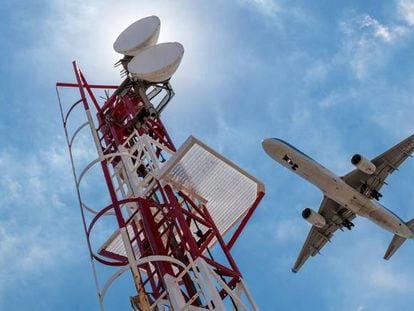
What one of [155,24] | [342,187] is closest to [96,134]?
[155,24]

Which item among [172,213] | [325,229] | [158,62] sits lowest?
[172,213]

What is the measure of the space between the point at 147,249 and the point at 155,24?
13665 millimetres

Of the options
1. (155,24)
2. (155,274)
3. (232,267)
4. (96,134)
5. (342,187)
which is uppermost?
(342,187)

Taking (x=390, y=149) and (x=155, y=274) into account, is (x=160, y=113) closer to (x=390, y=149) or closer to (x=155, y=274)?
(x=155, y=274)

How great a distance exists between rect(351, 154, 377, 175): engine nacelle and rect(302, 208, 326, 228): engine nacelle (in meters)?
7.74

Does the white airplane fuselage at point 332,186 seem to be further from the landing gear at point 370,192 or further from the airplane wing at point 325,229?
the airplane wing at point 325,229

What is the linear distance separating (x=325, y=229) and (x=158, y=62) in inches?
1796

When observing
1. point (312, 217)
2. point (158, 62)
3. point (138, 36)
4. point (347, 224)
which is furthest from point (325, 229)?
point (158, 62)

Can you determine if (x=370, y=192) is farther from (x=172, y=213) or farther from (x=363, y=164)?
(x=172, y=213)

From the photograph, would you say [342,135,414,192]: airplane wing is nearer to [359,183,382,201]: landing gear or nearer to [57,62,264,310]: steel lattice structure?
[359,183,382,201]: landing gear

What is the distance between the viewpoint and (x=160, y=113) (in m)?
27.8

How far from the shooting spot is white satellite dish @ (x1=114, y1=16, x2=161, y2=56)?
29.1m

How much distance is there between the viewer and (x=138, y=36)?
97.2ft

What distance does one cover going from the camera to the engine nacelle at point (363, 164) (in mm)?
55531
